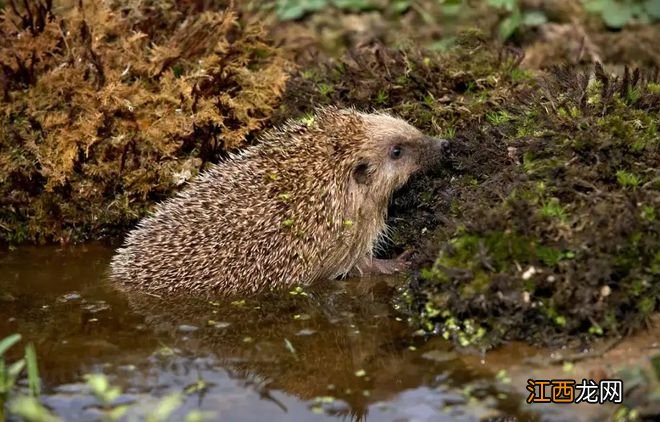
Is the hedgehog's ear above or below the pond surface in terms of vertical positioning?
above

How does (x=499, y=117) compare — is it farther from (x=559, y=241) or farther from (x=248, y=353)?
(x=248, y=353)

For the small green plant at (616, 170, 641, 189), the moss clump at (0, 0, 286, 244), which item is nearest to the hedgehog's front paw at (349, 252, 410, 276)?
the moss clump at (0, 0, 286, 244)

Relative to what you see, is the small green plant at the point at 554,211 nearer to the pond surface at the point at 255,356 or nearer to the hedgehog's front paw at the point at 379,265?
the pond surface at the point at 255,356

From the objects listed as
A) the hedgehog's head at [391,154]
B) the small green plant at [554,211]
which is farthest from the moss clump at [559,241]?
the hedgehog's head at [391,154]

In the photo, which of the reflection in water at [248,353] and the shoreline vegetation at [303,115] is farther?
the shoreline vegetation at [303,115]

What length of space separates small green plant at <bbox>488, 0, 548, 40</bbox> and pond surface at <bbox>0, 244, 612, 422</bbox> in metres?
4.54

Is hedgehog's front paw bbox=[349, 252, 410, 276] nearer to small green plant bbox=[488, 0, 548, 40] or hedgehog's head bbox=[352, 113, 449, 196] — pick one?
hedgehog's head bbox=[352, 113, 449, 196]

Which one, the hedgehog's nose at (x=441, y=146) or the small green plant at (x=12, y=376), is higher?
the hedgehog's nose at (x=441, y=146)

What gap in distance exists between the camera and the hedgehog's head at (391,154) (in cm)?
743

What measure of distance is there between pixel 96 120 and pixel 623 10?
6432mm

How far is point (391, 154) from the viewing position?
7523 millimetres

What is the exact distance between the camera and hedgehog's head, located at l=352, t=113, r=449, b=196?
743 centimetres

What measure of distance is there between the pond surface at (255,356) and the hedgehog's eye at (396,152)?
42.7 inches

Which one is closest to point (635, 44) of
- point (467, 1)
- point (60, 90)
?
point (467, 1)
